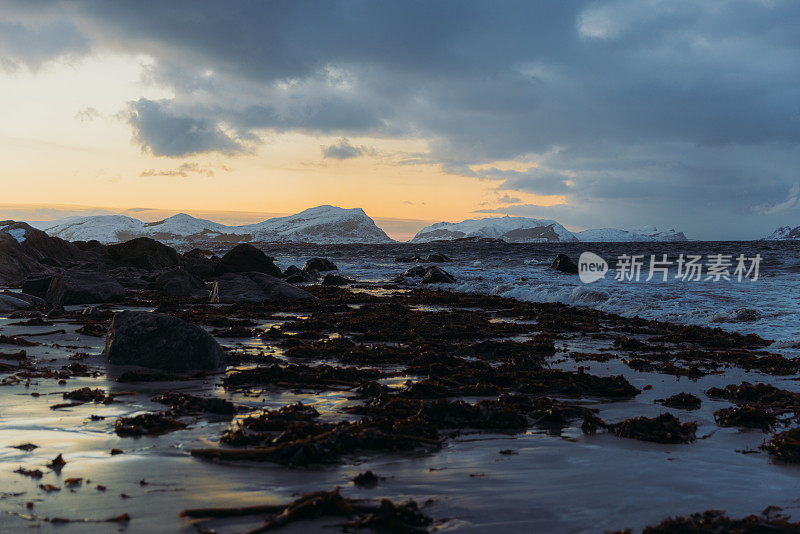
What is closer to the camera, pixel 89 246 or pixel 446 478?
pixel 446 478

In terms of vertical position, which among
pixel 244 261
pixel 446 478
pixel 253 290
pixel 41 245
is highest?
pixel 41 245

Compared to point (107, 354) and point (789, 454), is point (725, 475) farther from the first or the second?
point (107, 354)

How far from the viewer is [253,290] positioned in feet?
56.4

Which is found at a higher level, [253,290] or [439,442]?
[253,290]

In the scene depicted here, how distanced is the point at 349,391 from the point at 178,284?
14334 mm

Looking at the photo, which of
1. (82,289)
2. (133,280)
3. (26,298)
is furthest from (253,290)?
(133,280)

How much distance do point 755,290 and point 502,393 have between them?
18443mm

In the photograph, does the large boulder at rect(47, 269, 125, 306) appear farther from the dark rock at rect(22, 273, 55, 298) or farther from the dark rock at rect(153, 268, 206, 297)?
the dark rock at rect(153, 268, 206, 297)

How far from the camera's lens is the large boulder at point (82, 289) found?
13.8 m

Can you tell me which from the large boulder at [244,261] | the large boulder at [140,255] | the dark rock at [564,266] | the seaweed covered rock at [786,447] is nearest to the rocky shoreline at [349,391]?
the seaweed covered rock at [786,447]

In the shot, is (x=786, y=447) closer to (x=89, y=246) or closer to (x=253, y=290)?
(x=253, y=290)

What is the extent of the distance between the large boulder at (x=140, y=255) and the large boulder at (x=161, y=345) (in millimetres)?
22975

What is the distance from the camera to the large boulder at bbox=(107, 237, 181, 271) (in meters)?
28.5

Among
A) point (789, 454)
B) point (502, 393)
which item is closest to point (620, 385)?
point (502, 393)
